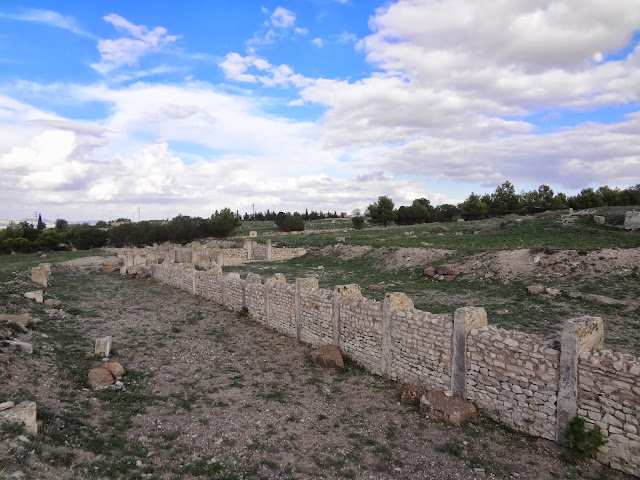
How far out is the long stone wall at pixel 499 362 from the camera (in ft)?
20.2

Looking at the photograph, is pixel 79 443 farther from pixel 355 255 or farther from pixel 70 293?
pixel 355 255

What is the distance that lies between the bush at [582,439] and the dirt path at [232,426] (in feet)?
0.63

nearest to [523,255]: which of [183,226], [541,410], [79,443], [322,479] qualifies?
[541,410]

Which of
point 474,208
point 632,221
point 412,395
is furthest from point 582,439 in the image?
point 474,208

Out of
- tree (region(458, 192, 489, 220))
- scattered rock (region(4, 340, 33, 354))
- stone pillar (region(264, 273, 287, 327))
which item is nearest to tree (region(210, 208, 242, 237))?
tree (region(458, 192, 489, 220))

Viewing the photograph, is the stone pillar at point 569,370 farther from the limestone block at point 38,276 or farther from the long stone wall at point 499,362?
the limestone block at point 38,276

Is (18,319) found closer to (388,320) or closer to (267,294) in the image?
(267,294)

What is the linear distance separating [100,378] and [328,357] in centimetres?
563

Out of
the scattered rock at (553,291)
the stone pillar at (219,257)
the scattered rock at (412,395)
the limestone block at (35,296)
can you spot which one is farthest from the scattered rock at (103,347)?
the stone pillar at (219,257)

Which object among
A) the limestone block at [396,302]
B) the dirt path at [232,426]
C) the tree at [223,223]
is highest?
the tree at [223,223]

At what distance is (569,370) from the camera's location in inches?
260

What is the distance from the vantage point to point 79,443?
241 inches

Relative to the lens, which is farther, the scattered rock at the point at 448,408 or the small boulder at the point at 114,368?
the small boulder at the point at 114,368

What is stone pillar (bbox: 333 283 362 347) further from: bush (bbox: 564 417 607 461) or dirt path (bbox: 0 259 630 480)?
bush (bbox: 564 417 607 461)
